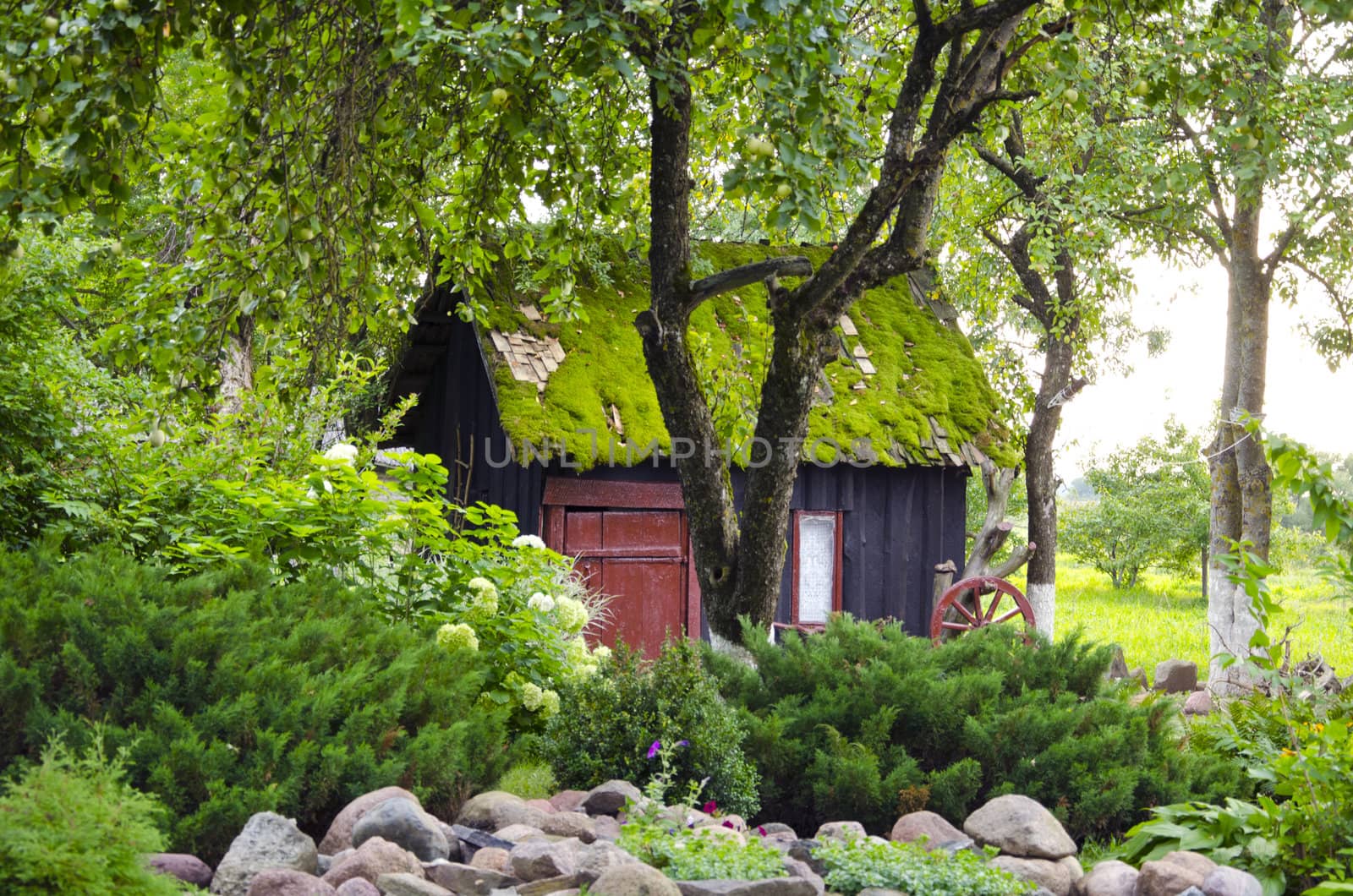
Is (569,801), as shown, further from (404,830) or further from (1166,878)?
(1166,878)

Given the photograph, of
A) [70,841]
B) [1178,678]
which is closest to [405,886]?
[70,841]

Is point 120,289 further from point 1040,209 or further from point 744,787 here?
point 744,787

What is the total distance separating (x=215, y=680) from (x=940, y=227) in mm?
9524

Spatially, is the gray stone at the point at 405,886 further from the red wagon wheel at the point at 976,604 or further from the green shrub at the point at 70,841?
the red wagon wheel at the point at 976,604

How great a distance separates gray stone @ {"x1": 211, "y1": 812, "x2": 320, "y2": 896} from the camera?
10.6ft

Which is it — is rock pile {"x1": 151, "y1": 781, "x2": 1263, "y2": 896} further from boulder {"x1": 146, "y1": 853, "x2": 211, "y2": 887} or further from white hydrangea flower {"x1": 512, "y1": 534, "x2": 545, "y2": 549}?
white hydrangea flower {"x1": 512, "y1": 534, "x2": 545, "y2": 549}

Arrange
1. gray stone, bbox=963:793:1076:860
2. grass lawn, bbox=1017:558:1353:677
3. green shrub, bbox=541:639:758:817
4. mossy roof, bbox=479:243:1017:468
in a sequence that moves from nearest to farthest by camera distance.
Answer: gray stone, bbox=963:793:1076:860 → green shrub, bbox=541:639:758:817 → mossy roof, bbox=479:243:1017:468 → grass lawn, bbox=1017:558:1353:677

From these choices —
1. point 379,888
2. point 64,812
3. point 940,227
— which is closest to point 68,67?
point 64,812

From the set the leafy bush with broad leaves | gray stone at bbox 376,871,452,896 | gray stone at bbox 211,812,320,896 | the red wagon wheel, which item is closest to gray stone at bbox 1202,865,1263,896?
the leafy bush with broad leaves

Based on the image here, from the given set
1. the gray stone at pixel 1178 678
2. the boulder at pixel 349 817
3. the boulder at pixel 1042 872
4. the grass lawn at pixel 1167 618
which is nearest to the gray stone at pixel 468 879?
the boulder at pixel 349 817

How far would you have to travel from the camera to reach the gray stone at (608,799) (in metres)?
4.34

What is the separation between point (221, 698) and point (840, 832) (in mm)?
2257

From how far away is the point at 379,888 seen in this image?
3158 millimetres

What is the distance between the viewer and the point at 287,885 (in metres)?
3.03
